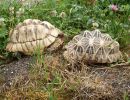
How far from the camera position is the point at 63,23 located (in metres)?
5.00

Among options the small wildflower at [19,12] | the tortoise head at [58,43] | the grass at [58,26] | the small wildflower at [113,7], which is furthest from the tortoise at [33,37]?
the small wildflower at [113,7]

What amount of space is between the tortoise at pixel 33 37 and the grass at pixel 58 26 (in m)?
0.10

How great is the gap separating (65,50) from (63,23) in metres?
0.47

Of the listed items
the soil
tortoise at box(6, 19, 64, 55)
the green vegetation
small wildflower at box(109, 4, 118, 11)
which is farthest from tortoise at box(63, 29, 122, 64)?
small wildflower at box(109, 4, 118, 11)

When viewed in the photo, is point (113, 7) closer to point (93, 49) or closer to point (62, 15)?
point (62, 15)

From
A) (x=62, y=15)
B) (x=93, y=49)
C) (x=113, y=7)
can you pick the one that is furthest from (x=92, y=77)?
(x=113, y=7)

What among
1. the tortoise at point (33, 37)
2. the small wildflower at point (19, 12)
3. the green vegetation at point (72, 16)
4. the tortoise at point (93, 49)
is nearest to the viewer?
the tortoise at point (93, 49)

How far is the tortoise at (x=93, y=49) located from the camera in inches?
173

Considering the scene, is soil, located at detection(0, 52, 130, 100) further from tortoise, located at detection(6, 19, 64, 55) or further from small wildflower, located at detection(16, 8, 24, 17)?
small wildflower, located at detection(16, 8, 24, 17)

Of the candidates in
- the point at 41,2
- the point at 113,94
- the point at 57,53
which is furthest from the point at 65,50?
the point at 41,2

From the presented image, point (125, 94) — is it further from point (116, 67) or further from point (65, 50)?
point (65, 50)

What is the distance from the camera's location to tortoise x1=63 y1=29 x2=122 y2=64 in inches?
173

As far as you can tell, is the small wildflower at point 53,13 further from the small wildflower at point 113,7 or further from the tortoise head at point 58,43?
the small wildflower at point 113,7

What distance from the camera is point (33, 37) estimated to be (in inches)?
180
